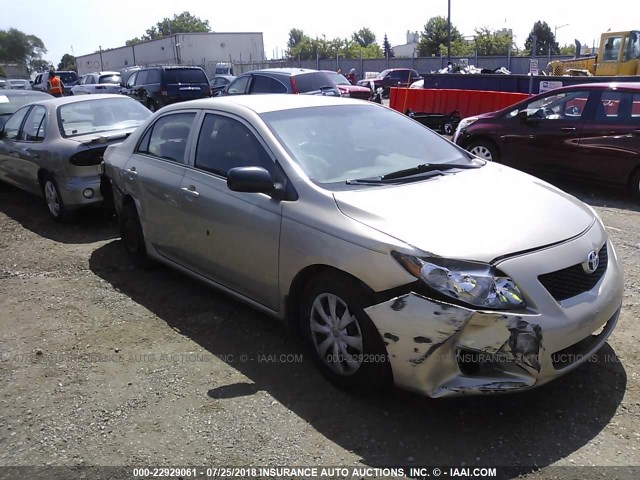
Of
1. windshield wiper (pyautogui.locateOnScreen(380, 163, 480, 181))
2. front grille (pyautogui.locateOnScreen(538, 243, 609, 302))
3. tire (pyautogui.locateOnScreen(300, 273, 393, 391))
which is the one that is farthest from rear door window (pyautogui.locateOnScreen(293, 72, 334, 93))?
front grille (pyautogui.locateOnScreen(538, 243, 609, 302))

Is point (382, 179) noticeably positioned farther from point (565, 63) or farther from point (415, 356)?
point (565, 63)

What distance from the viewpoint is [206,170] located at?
170 inches

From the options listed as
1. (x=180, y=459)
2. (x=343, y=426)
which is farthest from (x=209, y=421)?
(x=343, y=426)

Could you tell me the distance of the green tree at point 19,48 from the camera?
104 m

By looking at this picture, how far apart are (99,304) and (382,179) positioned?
272 centimetres

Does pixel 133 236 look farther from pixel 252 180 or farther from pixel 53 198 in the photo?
pixel 53 198

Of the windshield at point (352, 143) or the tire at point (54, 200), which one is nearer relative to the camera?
the windshield at point (352, 143)

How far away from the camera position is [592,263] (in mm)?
3139

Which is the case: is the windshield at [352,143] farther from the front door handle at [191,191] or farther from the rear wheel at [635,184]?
the rear wheel at [635,184]

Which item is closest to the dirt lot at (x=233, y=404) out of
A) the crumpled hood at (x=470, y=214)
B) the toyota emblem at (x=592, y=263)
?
the toyota emblem at (x=592, y=263)

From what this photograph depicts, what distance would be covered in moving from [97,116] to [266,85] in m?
6.77

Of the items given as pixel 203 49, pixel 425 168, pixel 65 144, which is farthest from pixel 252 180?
pixel 203 49

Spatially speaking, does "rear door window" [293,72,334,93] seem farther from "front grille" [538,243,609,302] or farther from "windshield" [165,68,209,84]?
"front grille" [538,243,609,302]

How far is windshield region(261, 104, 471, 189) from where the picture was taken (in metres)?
3.77
